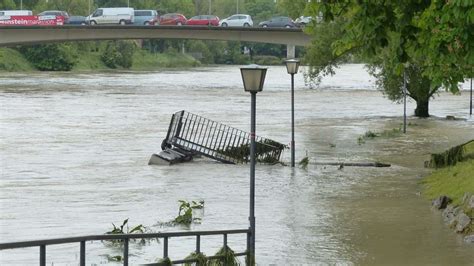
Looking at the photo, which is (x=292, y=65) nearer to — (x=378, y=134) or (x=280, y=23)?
(x=378, y=134)

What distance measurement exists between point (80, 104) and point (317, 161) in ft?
102

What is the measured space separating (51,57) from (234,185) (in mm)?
84817

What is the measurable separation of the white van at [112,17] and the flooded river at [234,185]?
33.9 meters

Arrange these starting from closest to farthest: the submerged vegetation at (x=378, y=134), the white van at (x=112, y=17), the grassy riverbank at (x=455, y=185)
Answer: the grassy riverbank at (x=455, y=185) → the submerged vegetation at (x=378, y=134) → the white van at (x=112, y=17)

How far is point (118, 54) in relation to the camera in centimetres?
12081

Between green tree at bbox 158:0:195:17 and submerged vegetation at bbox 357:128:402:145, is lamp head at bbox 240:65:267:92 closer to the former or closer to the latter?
submerged vegetation at bbox 357:128:402:145

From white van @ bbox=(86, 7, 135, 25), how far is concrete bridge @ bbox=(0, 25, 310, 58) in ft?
34.5

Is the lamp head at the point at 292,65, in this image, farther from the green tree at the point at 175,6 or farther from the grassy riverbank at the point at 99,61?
the green tree at the point at 175,6

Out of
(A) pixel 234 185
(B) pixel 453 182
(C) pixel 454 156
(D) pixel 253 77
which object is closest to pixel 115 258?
(D) pixel 253 77

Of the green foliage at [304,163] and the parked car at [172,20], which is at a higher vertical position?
the parked car at [172,20]

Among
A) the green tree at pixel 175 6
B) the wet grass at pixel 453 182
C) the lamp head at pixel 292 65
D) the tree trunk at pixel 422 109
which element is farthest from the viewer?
the green tree at pixel 175 6

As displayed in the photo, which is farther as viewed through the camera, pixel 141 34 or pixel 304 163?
pixel 141 34

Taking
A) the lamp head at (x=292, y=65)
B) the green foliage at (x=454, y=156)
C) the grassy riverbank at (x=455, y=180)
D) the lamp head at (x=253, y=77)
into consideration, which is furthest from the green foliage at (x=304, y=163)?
the lamp head at (x=253, y=77)

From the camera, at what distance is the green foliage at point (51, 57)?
11062 centimetres
